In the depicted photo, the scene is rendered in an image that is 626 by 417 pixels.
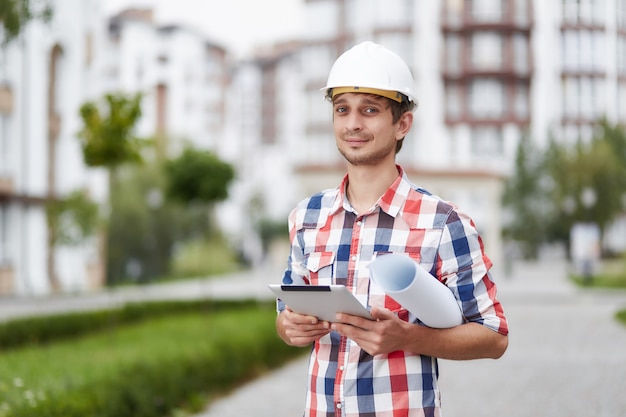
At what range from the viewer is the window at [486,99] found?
6706 centimetres

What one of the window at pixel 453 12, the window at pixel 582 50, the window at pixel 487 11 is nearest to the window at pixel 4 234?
the window at pixel 453 12

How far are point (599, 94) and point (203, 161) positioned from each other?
57383 mm

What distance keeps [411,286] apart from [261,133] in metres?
116

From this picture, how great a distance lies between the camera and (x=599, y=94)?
238 ft

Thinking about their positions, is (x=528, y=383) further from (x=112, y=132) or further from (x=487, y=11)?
(x=487, y=11)

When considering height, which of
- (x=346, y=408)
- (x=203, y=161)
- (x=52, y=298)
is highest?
(x=203, y=161)

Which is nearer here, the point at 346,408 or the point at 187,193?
the point at 346,408

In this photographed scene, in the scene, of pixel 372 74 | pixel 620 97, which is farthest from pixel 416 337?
pixel 620 97

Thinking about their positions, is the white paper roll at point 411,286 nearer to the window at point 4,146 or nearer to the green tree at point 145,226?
the window at point 4,146

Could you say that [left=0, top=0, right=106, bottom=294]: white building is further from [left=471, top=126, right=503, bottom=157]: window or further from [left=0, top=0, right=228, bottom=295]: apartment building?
[left=471, top=126, right=503, bottom=157]: window

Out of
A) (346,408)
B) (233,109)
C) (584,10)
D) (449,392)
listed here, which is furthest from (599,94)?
(346,408)

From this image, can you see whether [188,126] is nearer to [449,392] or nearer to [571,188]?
[571,188]

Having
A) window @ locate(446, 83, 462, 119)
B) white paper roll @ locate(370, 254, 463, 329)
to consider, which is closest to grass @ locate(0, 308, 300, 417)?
white paper roll @ locate(370, 254, 463, 329)

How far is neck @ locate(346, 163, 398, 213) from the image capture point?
3014 millimetres
